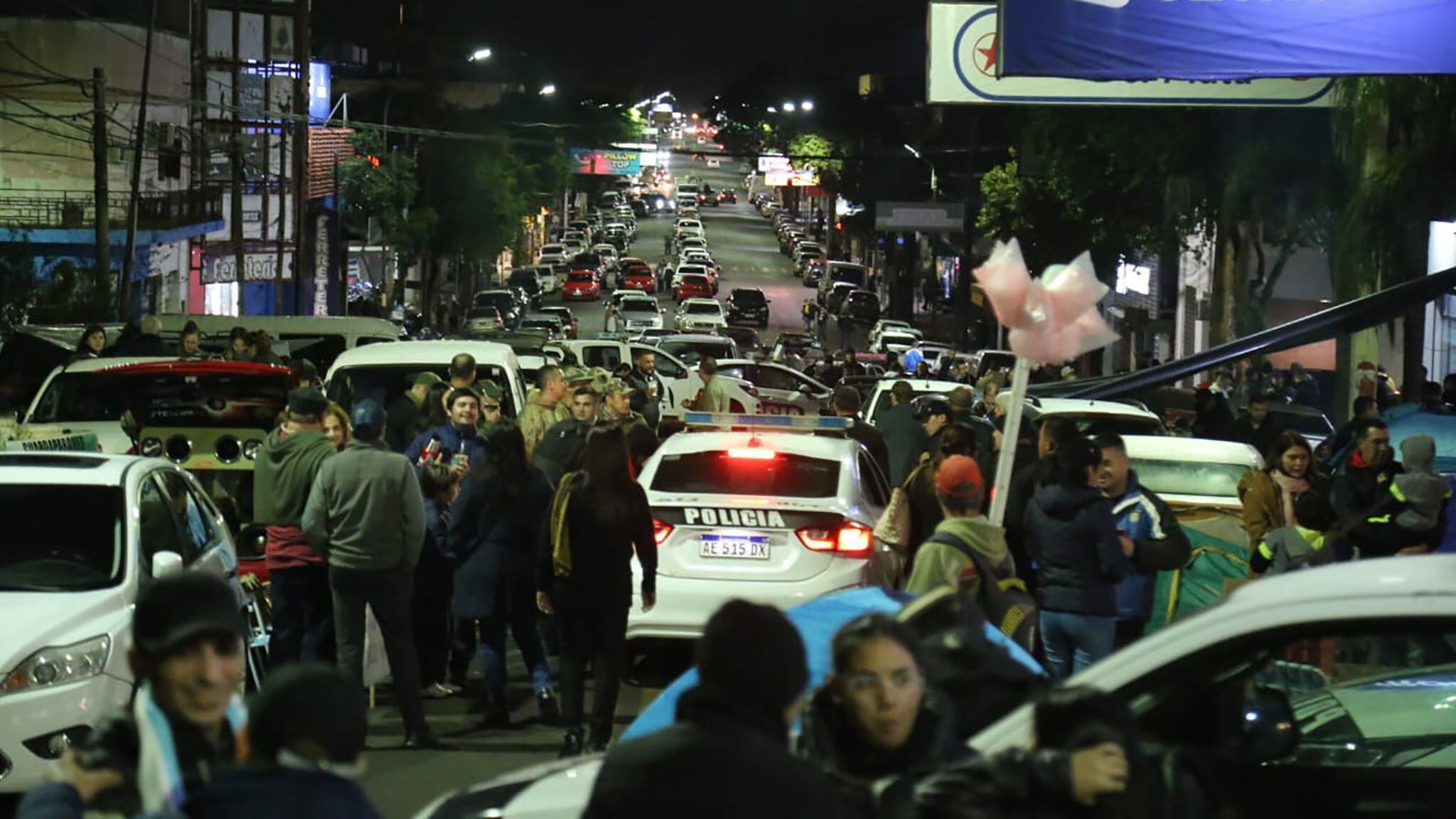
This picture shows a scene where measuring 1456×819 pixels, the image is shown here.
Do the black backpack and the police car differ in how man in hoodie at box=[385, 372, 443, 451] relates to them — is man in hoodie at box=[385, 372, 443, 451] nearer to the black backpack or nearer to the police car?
the police car

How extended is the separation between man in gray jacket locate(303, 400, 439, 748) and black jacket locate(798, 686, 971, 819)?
5198 mm

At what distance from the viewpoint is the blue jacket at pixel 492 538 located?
10.1 metres

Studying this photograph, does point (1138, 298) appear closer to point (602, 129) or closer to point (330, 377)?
point (330, 377)

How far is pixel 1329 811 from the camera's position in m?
4.74

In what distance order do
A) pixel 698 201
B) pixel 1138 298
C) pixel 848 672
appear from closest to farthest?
pixel 848 672
pixel 1138 298
pixel 698 201

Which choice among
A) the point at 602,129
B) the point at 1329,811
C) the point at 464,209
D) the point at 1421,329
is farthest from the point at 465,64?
the point at 1329,811

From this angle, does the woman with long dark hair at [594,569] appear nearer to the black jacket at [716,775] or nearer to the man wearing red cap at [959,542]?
the man wearing red cap at [959,542]

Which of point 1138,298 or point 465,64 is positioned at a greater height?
point 465,64

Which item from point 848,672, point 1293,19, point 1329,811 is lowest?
point 1329,811

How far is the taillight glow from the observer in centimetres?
1154

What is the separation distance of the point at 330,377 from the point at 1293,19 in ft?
28.7

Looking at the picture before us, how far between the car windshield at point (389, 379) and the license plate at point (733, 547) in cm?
458

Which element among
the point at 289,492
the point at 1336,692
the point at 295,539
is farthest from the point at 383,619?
the point at 1336,692

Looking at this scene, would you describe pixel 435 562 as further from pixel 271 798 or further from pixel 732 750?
pixel 271 798
